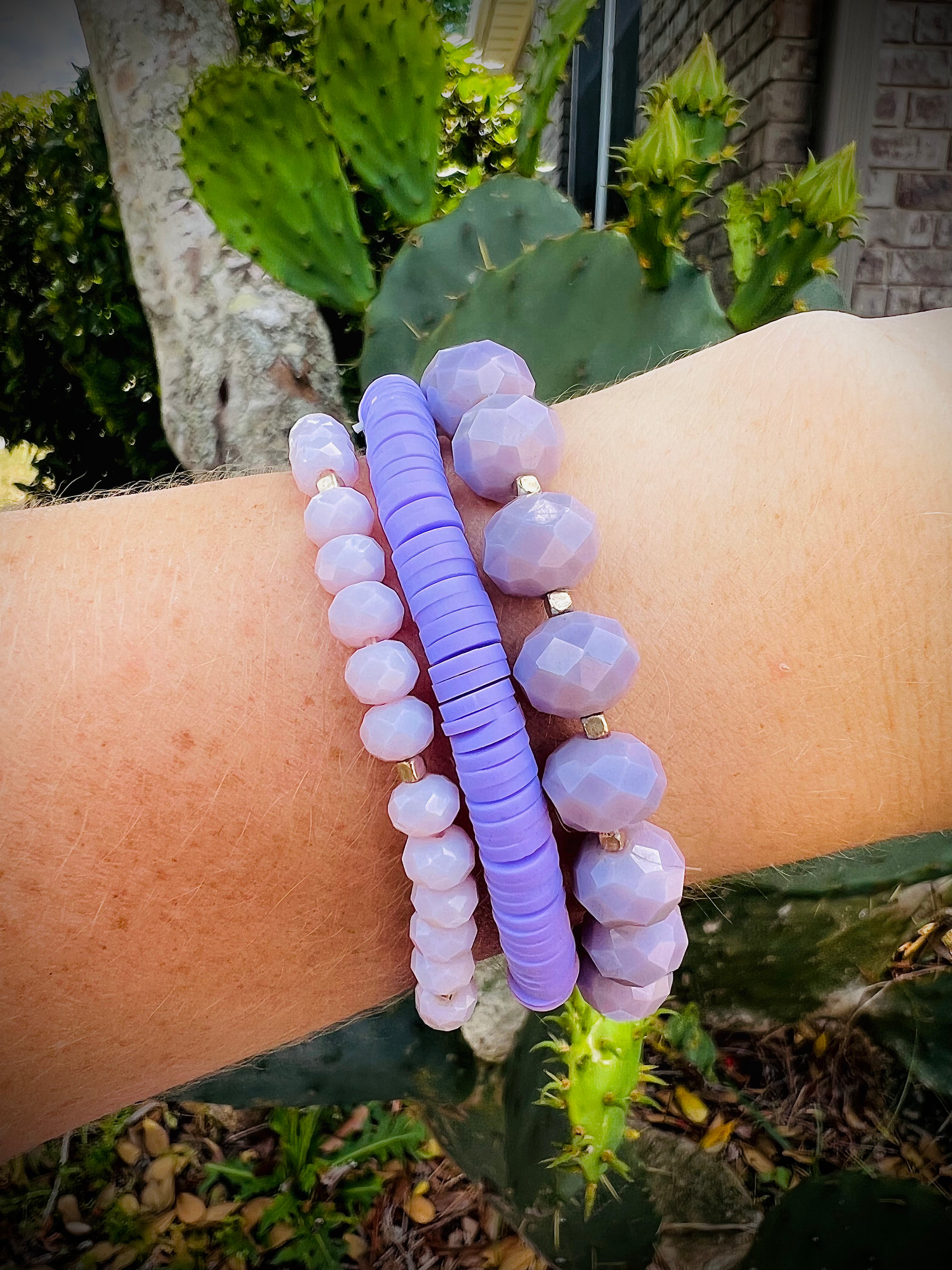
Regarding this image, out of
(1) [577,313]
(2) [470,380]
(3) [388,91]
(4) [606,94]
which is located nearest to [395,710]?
(2) [470,380]

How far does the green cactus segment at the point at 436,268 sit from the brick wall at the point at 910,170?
169 centimetres

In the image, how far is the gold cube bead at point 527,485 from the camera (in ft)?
1.60

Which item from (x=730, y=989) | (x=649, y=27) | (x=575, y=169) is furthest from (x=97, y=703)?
(x=575, y=169)

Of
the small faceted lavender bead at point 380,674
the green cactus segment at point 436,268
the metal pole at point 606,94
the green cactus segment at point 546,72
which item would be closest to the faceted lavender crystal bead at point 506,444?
the small faceted lavender bead at point 380,674

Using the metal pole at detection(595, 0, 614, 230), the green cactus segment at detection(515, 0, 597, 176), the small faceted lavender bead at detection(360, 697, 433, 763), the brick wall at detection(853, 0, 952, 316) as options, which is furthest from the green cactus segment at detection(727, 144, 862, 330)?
the metal pole at detection(595, 0, 614, 230)

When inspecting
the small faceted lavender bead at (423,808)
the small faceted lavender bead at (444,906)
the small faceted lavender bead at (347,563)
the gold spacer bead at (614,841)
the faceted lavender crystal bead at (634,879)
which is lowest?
the small faceted lavender bead at (444,906)

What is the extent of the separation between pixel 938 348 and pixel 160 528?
19.7 inches

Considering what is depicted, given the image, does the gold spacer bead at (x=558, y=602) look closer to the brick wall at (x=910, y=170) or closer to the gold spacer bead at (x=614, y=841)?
the gold spacer bead at (x=614, y=841)

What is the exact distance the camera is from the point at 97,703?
47cm

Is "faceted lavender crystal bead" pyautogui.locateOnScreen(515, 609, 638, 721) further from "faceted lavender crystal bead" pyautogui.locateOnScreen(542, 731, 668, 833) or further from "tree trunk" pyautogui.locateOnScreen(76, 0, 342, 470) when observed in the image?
"tree trunk" pyautogui.locateOnScreen(76, 0, 342, 470)

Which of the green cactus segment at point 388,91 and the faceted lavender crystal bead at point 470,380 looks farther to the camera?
the green cactus segment at point 388,91

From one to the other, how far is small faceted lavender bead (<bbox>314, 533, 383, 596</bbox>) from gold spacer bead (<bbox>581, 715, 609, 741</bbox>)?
0.15m

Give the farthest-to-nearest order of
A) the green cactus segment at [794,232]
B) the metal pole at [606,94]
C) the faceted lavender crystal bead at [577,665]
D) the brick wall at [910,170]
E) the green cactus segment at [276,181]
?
the metal pole at [606,94], the brick wall at [910,170], the green cactus segment at [276,181], the green cactus segment at [794,232], the faceted lavender crystal bead at [577,665]

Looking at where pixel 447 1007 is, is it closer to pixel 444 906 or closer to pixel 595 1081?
pixel 444 906
